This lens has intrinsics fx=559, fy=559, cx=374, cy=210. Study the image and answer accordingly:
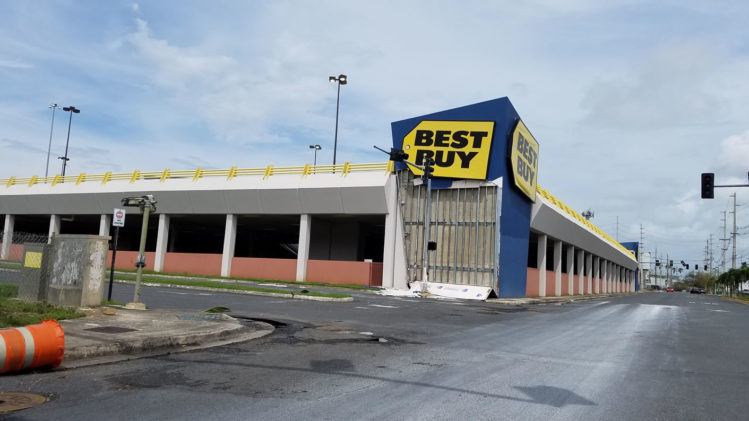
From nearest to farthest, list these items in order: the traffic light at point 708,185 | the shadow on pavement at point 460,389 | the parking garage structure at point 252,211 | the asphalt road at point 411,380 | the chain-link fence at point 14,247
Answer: the asphalt road at point 411,380 < the shadow on pavement at point 460,389 < the traffic light at point 708,185 < the parking garage structure at point 252,211 < the chain-link fence at point 14,247

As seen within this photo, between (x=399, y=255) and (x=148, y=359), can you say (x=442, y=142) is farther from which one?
(x=148, y=359)

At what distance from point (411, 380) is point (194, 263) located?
117ft

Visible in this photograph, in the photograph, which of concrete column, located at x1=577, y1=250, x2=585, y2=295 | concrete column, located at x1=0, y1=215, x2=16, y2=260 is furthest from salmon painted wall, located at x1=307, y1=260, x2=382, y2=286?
concrete column, located at x1=0, y1=215, x2=16, y2=260

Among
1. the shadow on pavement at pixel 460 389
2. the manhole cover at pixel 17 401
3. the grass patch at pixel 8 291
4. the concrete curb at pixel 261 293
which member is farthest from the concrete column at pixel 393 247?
the manhole cover at pixel 17 401

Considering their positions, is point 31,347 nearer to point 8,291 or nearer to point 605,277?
point 8,291

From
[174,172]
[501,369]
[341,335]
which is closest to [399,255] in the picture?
[174,172]

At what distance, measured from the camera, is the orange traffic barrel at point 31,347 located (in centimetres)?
656

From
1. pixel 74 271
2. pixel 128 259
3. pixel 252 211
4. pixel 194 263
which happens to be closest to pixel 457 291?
pixel 252 211

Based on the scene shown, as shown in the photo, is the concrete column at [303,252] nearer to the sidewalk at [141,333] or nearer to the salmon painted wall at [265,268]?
the salmon painted wall at [265,268]

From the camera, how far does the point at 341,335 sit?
37.8ft

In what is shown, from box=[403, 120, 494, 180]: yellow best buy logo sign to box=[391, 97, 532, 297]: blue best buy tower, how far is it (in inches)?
12.9

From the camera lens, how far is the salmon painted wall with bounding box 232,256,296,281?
121 ft

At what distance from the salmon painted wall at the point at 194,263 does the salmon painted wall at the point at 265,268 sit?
4.76ft

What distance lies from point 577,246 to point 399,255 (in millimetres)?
26925
